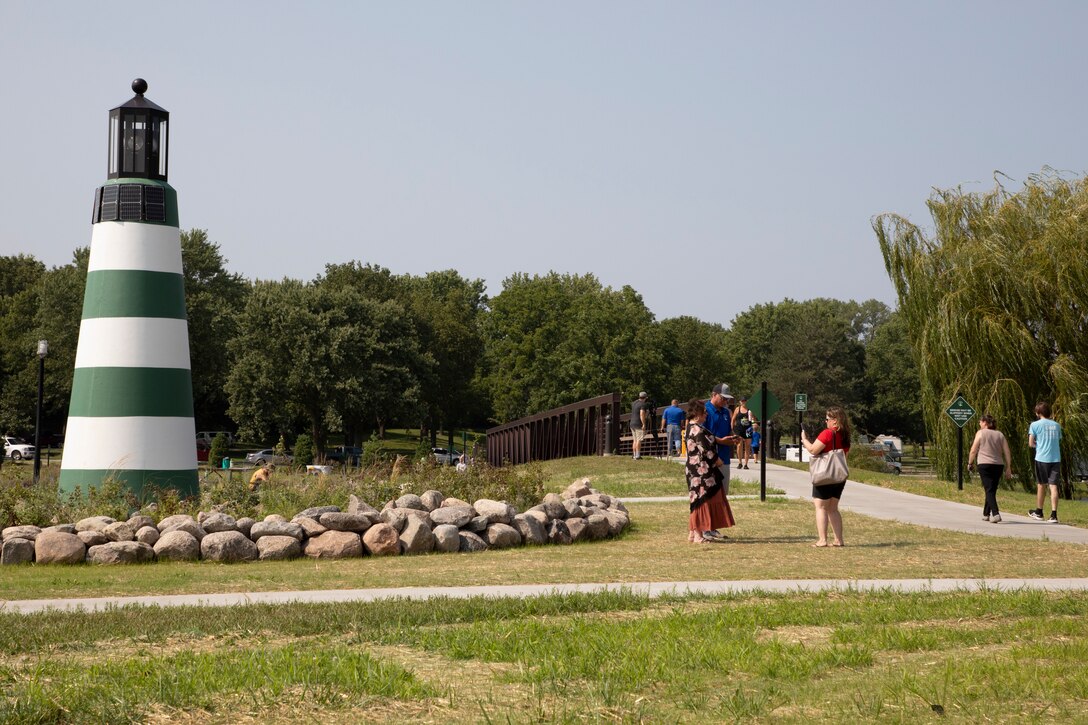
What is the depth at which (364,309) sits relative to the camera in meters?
61.5

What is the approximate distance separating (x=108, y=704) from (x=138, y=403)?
458 inches

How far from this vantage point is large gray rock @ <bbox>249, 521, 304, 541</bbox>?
12.4 meters

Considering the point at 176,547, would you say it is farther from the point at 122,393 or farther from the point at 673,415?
the point at 673,415

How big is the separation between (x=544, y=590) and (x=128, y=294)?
9629mm

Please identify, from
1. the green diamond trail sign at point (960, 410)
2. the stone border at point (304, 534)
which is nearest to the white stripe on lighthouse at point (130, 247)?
the stone border at point (304, 534)

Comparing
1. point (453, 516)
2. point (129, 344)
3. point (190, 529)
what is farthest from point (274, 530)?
point (129, 344)

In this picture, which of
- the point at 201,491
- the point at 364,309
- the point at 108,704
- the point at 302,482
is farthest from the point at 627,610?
the point at 364,309

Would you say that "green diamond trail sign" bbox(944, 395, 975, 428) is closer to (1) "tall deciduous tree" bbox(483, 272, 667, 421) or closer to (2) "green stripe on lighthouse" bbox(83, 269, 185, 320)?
(2) "green stripe on lighthouse" bbox(83, 269, 185, 320)

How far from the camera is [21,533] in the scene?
40.8ft

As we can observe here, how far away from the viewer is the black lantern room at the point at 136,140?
17078mm

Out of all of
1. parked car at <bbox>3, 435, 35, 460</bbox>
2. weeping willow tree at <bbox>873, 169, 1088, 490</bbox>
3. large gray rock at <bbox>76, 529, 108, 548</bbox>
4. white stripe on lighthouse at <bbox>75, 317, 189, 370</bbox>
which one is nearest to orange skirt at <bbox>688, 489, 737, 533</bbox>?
large gray rock at <bbox>76, 529, 108, 548</bbox>

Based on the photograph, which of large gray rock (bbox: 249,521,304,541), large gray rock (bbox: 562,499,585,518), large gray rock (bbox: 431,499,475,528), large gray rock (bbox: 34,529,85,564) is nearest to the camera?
large gray rock (bbox: 34,529,85,564)

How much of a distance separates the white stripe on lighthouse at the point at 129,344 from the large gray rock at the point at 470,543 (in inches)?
231

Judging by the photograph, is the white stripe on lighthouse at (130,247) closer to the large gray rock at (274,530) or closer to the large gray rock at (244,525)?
the large gray rock at (244,525)
